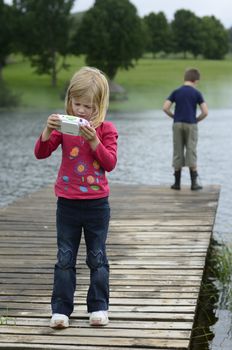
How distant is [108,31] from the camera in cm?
8506

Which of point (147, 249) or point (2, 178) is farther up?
point (147, 249)

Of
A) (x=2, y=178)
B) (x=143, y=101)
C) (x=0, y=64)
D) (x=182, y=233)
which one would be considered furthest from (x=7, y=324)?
(x=0, y=64)

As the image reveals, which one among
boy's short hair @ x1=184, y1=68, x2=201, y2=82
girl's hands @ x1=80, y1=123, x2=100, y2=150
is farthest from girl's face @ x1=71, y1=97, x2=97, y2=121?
boy's short hair @ x1=184, y1=68, x2=201, y2=82

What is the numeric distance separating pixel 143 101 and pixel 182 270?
65.0 m

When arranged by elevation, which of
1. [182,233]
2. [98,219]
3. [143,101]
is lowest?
[143,101]

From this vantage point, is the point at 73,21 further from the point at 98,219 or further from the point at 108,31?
the point at 98,219

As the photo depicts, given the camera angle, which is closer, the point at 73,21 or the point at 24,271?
the point at 24,271

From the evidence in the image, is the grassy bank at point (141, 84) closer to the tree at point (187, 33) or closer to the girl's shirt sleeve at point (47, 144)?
the tree at point (187, 33)

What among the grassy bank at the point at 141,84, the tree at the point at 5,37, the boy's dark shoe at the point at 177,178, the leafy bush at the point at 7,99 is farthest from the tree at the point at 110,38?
the boy's dark shoe at the point at 177,178

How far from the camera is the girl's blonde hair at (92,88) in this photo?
5004 mm

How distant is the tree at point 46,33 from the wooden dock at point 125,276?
74781 millimetres

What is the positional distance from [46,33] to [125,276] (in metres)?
80.6

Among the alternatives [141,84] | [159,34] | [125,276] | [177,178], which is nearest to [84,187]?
[125,276]

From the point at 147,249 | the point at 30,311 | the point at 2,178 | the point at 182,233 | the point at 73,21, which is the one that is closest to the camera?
the point at 30,311
